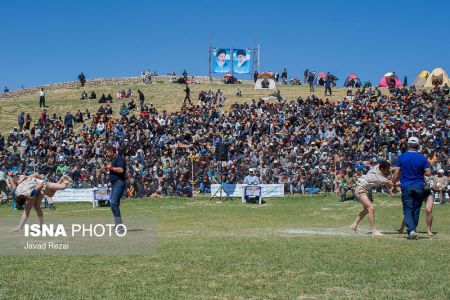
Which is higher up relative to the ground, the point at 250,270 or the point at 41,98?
the point at 41,98

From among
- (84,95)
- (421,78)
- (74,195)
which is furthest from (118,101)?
(74,195)

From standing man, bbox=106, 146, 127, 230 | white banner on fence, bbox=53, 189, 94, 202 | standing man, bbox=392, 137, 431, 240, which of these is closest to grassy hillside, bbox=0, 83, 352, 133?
white banner on fence, bbox=53, 189, 94, 202

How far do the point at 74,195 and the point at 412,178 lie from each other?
20.2m

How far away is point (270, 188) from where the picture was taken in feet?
93.1

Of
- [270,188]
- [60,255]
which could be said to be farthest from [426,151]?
[60,255]

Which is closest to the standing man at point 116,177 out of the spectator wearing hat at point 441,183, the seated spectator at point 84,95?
the spectator wearing hat at point 441,183

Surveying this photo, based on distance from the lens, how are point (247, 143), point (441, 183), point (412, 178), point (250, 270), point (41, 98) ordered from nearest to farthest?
point (250, 270), point (412, 178), point (441, 183), point (247, 143), point (41, 98)

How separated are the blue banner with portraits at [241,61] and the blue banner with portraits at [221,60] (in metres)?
0.61

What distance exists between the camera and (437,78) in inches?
2078

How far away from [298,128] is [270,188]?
8710mm

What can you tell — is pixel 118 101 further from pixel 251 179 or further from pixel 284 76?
pixel 251 179

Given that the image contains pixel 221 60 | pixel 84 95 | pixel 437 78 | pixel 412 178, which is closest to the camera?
pixel 412 178

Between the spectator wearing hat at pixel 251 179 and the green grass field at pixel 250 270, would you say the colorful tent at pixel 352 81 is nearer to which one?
the spectator wearing hat at pixel 251 179

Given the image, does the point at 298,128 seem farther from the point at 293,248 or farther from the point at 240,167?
the point at 293,248
